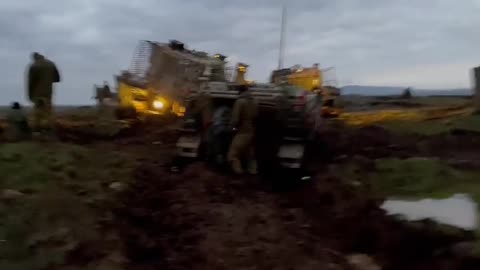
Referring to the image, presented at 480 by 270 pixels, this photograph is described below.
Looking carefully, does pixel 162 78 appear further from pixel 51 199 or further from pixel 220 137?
pixel 51 199

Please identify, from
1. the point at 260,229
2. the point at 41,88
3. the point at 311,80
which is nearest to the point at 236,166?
the point at 260,229

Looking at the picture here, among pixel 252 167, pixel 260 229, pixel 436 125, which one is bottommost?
pixel 260 229

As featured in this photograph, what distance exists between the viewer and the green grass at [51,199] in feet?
23.5

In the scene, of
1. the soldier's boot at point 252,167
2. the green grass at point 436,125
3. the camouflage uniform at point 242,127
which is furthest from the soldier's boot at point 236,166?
the green grass at point 436,125

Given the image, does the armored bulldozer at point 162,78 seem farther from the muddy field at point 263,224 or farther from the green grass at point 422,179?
the green grass at point 422,179

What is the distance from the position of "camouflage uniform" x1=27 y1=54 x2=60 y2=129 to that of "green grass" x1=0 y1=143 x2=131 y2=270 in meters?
1.80

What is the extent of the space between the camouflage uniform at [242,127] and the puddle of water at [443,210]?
9.04ft

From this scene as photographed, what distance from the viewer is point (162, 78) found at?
637 inches

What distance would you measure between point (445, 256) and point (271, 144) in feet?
15.8

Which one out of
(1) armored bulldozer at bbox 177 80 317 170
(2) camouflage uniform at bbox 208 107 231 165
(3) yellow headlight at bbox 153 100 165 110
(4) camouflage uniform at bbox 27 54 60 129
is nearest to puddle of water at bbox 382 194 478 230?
(1) armored bulldozer at bbox 177 80 317 170

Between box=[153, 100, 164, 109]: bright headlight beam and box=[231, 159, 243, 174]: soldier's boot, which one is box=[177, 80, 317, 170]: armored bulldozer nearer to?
box=[231, 159, 243, 174]: soldier's boot

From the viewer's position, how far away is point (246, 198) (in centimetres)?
997

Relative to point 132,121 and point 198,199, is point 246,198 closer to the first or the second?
point 198,199

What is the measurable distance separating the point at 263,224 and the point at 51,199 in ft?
8.39
